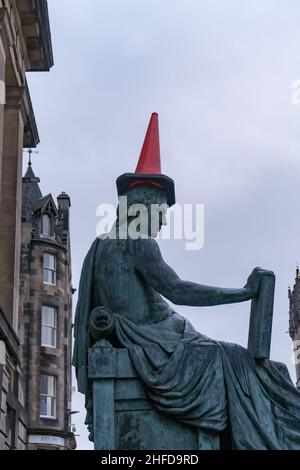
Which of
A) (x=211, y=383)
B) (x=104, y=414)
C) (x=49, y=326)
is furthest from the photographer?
(x=49, y=326)

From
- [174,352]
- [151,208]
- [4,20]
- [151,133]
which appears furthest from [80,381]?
[4,20]

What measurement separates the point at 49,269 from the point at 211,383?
39.0 meters

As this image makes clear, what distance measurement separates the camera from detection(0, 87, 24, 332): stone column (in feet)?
90.5

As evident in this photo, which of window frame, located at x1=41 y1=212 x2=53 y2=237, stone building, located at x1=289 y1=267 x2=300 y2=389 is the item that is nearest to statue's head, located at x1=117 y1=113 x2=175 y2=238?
window frame, located at x1=41 y1=212 x2=53 y2=237

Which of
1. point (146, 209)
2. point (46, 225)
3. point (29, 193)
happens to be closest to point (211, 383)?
point (146, 209)

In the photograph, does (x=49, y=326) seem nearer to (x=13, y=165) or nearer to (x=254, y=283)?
(x=13, y=165)

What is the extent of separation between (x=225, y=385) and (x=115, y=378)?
33.9 inches

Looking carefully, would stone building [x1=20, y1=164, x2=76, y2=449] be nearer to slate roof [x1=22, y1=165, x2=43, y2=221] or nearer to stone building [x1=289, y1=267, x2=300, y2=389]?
slate roof [x1=22, y1=165, x2=43, y2=221]

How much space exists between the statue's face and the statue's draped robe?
0.94 metres

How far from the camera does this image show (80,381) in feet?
24.6

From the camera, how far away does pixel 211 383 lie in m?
7.27

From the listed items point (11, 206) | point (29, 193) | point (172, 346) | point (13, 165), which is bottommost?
point (172, 346)
